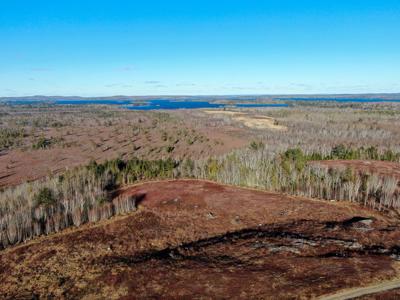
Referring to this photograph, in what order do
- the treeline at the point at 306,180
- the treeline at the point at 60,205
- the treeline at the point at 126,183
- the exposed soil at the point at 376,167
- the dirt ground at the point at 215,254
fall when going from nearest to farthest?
the dirt ground at the point at 215,254, the treeline at the point at 60,205, the treeline at the point at 126,183, the treeline at the point at 306,180, the exposed soil at the point at 376,167

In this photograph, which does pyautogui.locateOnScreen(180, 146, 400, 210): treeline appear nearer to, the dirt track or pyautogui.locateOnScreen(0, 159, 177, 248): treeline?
pyautogui.locateOnScreen(0, 159, 177, 248): treeline

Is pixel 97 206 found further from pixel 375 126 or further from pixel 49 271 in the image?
pixel 375 126

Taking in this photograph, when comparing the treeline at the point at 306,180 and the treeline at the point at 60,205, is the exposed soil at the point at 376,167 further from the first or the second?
the treeline at the point at 60,205

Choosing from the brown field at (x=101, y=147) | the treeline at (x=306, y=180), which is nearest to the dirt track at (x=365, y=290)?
the treeline at (x=306, y=180)

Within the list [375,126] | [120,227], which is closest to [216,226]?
[120,227]

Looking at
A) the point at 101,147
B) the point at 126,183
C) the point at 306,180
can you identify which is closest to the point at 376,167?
the point at 306,180

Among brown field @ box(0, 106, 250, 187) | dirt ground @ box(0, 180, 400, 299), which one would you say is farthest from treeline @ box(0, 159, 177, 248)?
brown field @ box(0, 106, 250, 187)
